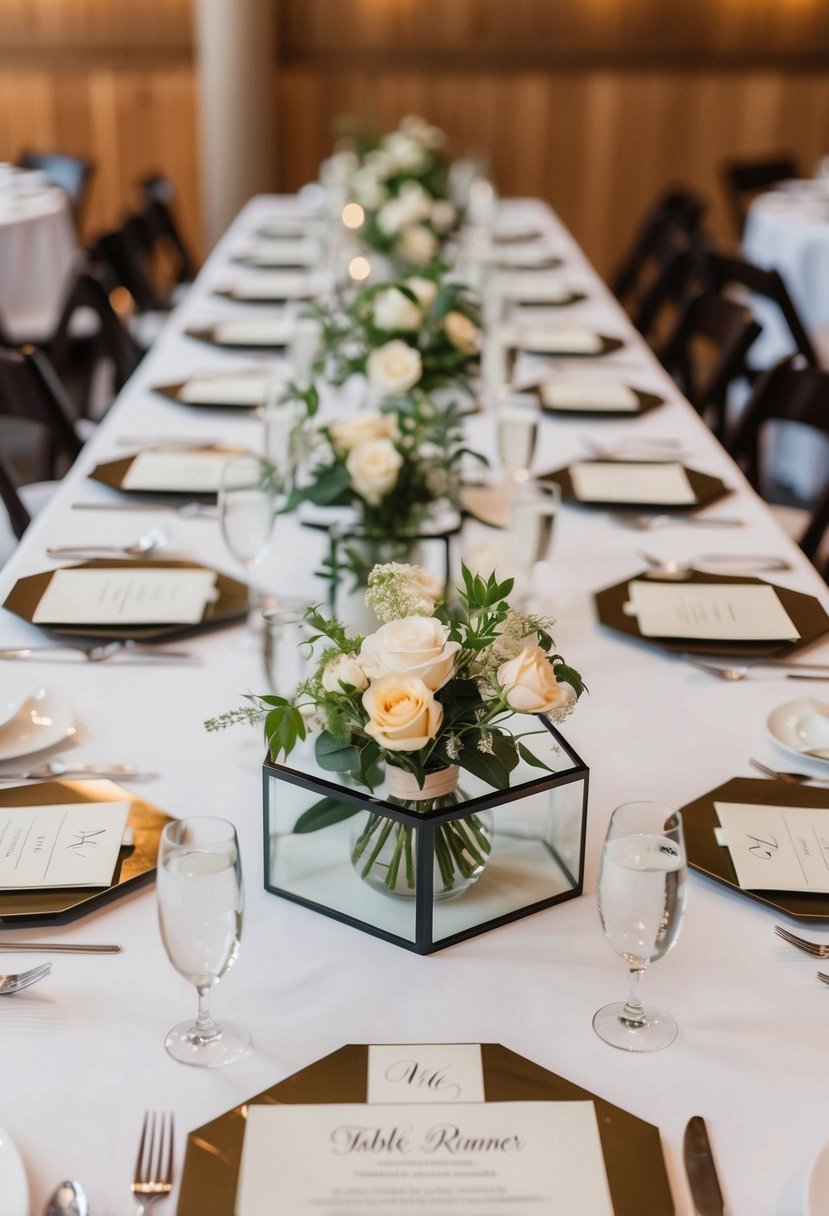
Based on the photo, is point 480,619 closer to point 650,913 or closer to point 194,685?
point 650,913

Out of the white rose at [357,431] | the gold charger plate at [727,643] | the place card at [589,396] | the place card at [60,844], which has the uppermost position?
the white rose at [357,431]

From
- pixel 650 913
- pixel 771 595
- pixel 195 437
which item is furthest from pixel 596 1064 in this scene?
pixel 195 437

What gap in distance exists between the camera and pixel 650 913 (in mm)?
1064

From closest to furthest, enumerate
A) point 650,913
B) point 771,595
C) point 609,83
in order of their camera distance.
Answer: point 650,913 < point 771,595 < point 609,83

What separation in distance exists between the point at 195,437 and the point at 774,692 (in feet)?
4.71

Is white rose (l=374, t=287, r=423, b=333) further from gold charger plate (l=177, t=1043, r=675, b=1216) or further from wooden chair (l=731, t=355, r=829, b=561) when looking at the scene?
gold charger plate (l=177, t=1043, r=675, b=1216)

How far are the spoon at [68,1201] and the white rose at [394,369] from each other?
143cm

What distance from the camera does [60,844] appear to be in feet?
4.42

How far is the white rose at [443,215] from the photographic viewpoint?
4.56 meters

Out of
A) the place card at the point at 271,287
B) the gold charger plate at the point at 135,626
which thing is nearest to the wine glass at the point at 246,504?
the gold charger plate at the point at 135,626

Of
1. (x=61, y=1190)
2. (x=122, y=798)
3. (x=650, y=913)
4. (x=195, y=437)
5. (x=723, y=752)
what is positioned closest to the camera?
(x=61, y=1190)

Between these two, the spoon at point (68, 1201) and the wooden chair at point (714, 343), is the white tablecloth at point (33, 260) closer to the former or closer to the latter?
the wooden chair at point (714, 343)

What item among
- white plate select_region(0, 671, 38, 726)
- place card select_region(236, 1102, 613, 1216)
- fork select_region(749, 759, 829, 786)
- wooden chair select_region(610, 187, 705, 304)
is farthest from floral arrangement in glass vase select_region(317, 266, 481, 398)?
wooden chair select_region(610, 187, 705, 304)

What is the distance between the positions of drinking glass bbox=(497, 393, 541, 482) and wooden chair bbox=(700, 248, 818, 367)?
1.78 metres
